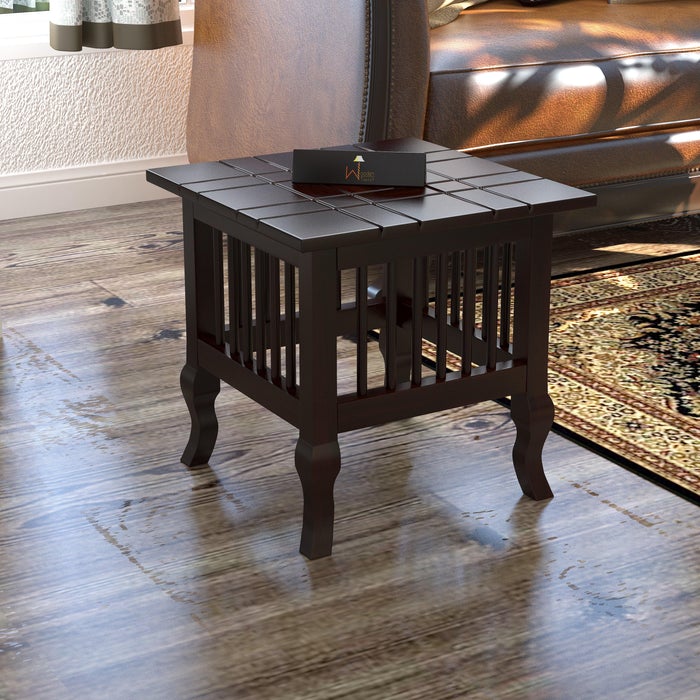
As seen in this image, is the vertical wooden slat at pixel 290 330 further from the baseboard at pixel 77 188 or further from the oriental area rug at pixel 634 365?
the baseboard at pixel 77 188

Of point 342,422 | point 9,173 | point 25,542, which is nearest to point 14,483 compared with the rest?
point 25,542

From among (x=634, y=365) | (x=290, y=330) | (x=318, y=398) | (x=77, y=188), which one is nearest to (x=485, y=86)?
(x=634, y=365)

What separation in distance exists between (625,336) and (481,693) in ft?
3.53

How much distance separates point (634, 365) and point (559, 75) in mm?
654

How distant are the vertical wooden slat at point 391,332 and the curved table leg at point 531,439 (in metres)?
0.20

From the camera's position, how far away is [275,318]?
4.63 ft

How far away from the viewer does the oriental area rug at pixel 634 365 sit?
5.43 ft

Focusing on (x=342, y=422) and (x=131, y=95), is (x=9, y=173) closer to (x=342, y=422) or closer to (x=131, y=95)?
(x=131, y=95)

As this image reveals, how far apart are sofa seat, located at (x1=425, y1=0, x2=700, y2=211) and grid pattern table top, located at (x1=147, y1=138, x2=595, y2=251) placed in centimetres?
66

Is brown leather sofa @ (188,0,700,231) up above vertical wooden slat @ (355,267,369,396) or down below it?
above

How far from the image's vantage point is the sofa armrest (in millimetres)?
2064

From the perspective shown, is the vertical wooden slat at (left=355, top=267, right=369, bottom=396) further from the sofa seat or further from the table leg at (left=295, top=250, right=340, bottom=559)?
the sofa seat

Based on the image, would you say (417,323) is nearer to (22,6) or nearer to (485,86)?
(485,86)

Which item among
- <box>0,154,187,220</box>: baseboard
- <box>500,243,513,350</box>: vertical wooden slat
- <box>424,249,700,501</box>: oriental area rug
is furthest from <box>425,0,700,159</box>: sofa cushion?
<box>0,154,187,220</box>: baseboard
